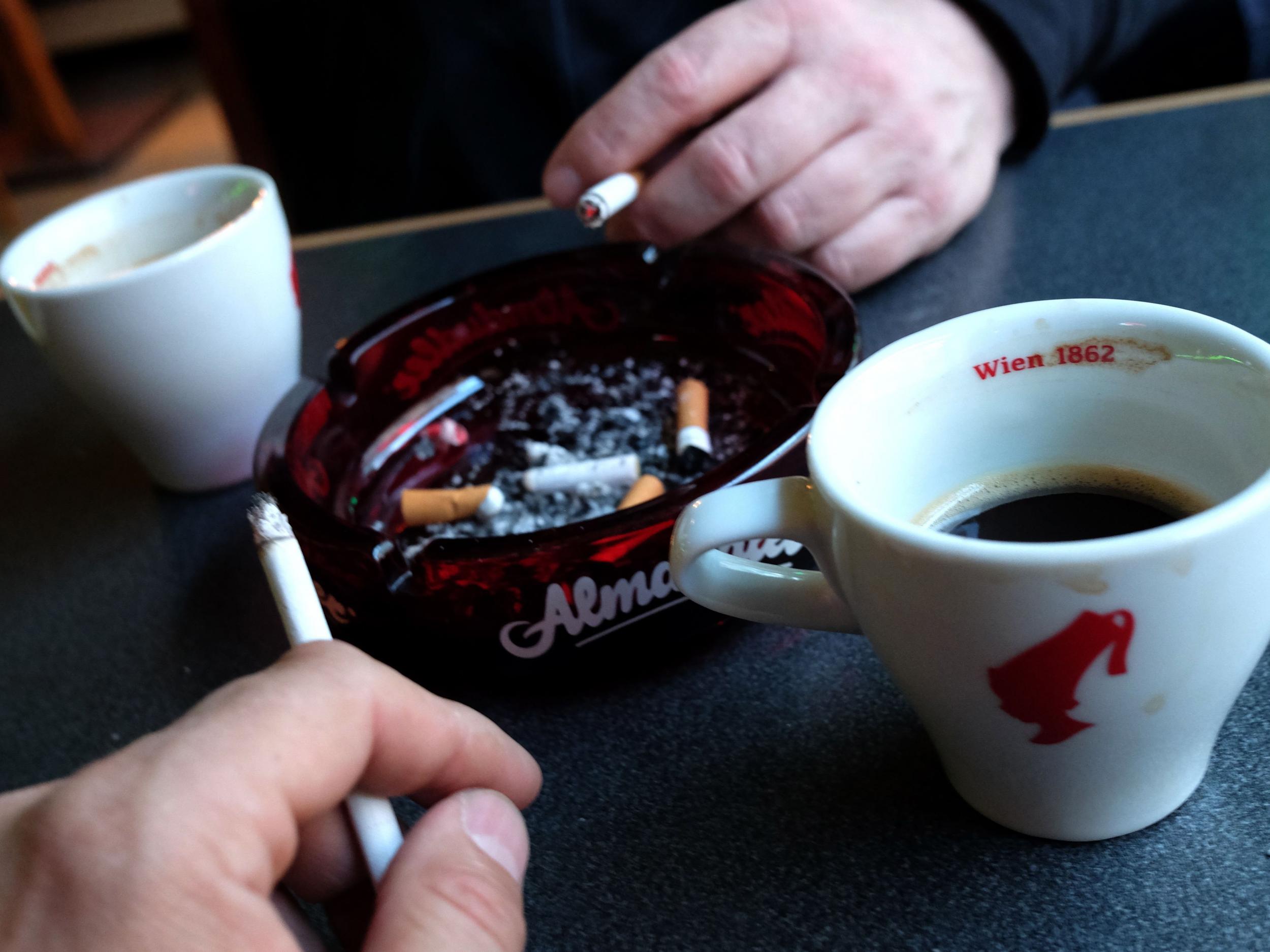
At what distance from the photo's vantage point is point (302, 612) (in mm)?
364

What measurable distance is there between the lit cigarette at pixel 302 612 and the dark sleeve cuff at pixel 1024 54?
81 centimetres

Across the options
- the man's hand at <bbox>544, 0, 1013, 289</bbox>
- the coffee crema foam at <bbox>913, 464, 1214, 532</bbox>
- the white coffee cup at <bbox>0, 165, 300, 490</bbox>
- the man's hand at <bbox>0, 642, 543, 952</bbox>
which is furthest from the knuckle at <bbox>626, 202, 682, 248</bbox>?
the man's hand at <bbox>0, 642, 543, 952</bbox>

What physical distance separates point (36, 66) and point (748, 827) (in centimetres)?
448

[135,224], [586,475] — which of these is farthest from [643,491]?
[135,224]

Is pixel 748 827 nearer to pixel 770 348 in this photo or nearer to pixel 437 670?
pixel 437 670

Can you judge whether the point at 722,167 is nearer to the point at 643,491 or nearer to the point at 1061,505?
the point at 643,491

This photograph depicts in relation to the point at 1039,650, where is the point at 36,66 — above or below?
below

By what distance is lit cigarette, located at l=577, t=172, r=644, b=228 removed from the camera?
29.6 inches

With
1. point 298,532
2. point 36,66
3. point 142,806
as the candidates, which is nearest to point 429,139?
point 298,532

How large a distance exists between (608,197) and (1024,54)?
1.38 ft

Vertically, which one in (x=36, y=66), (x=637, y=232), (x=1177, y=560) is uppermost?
(x=1177, y=560)

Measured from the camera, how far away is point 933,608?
328mm

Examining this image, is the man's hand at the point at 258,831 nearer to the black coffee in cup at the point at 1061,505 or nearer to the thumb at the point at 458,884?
the thumb at the point at 458,884

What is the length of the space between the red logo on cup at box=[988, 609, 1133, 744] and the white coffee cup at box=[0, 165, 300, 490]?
1.77ft
